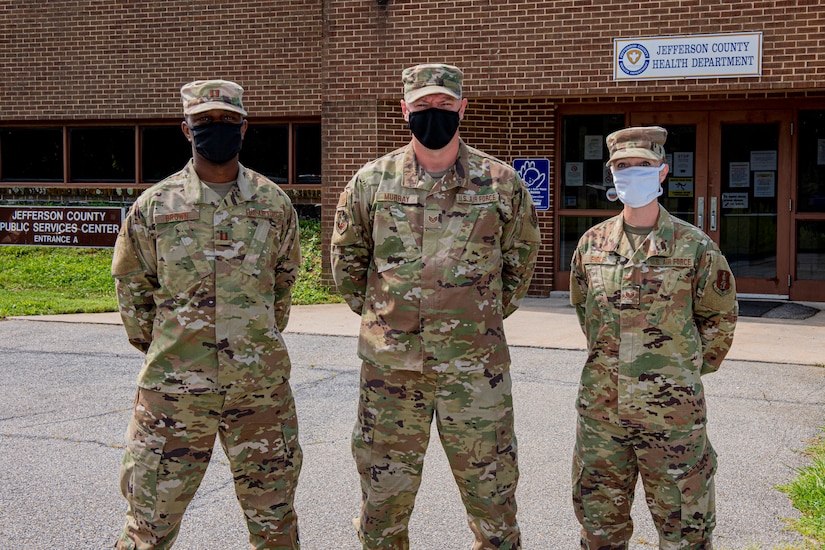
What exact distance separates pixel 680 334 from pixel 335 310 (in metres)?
7.81

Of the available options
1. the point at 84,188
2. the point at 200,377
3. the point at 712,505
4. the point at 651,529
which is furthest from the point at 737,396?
the point at 84,188

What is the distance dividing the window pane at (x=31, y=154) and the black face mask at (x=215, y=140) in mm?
12686

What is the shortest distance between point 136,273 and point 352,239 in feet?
2.79

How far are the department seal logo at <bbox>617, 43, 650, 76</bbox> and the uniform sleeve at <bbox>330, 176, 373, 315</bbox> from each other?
7.85 m

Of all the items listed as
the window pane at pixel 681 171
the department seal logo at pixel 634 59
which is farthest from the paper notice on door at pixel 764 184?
the department seal logo at pixel 634 59

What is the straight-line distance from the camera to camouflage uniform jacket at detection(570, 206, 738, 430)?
3.55 meters

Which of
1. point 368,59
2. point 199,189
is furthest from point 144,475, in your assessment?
point 368,59

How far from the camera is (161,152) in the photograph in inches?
581

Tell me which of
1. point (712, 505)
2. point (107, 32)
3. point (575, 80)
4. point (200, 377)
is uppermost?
point (107, 32)

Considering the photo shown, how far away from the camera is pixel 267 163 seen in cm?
1437

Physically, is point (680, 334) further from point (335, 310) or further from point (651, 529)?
point (335, 310)

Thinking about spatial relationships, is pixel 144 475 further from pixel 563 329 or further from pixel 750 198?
pixel 750 198

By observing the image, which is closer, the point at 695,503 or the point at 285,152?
the point at 695,503

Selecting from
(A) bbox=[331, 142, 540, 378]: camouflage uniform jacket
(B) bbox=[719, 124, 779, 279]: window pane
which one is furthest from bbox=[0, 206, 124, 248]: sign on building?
(A) bbox=[331, 142, 540, 378]: camouflage uniform jacket
